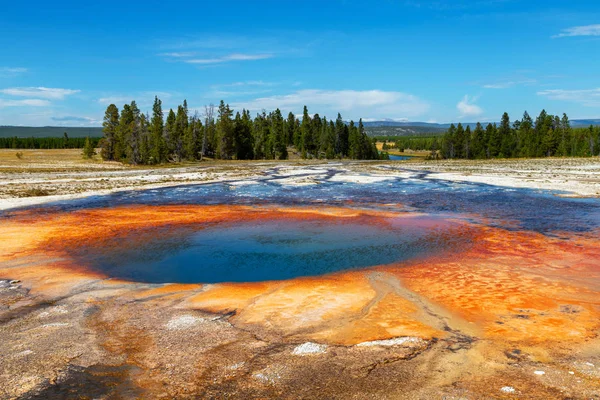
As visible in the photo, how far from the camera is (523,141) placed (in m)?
116

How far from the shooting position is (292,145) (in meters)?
135

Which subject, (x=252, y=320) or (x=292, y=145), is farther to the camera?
(x=292, y=145)

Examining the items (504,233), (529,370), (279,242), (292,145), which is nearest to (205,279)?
(279,242)

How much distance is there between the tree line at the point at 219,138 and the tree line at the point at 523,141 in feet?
75.4

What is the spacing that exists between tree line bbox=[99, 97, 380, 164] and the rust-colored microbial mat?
66146 mm

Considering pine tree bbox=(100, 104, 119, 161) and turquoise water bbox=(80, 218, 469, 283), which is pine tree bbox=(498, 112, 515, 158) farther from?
turquoise water bbox=(80, 218, 469, 283)

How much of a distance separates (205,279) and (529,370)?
7799 millimetres

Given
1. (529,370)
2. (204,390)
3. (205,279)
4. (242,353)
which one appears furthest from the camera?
(205,279)

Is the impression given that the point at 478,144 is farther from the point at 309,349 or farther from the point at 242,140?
the point at 309,349

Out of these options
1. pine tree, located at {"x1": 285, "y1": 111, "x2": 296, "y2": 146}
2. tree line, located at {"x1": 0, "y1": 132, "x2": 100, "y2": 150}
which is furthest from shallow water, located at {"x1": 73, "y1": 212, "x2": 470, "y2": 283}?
tree line, located at {"x1": 0, "y1": 132, "x2": 100, "y2": 150}

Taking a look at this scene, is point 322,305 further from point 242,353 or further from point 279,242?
point 279,242

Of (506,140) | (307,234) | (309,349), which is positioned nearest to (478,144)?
(506,140)

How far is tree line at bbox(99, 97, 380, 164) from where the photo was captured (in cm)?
7844

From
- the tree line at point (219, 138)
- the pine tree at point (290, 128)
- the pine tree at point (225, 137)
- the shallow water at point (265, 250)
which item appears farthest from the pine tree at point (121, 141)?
the shallow water at point (265, 250)
